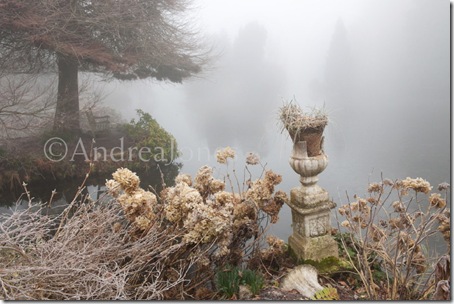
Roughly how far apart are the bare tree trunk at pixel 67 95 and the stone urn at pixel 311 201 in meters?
1.59

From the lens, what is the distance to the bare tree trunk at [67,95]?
2.25 m

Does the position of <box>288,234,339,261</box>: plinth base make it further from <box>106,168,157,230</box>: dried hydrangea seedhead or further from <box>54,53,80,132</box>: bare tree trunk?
<box>54,53,80,132</box>: bare tree trunk

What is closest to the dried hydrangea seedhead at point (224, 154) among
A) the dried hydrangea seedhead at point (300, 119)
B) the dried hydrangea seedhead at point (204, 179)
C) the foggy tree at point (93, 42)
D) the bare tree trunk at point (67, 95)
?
the dried hydrangea seedhead at point (204, 179)

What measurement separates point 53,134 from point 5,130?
291 mm

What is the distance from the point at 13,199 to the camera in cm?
210

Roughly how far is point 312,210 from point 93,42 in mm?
1888

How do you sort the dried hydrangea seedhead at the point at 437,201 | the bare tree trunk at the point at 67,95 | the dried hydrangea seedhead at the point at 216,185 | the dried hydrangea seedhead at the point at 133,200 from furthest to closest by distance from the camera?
the bare tree trunk at the point at 67,95
the dried hydrangea seedhead at the point at 216,185
the dried hydrangea seedhead at the point at 437,201
the dried hydrangea seedhead at the point at 133,200

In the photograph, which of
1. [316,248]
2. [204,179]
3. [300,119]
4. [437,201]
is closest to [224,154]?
[204,179]

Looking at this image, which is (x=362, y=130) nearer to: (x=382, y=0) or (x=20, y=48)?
(x=382, y=0)

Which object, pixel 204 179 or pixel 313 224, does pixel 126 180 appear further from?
pixel 313 224

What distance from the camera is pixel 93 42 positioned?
2248 millimetres

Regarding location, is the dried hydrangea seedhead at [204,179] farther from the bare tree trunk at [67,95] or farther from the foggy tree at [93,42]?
the bare tree trunk at [67,95]

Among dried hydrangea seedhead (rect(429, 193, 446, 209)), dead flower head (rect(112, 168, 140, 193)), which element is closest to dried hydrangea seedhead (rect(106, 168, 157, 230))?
dead flower head (rect(112, 168, 140, 193))

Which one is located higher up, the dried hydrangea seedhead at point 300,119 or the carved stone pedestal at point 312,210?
the dried hydrangea seedhead at point 300,119
